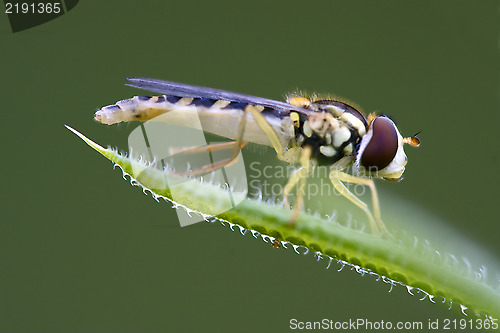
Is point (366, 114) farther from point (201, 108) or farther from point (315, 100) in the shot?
point (201, 108)

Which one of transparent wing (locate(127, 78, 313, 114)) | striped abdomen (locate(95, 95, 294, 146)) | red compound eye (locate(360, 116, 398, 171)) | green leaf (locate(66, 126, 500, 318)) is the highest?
transparent wing (locate(127, 78, 313, 114))

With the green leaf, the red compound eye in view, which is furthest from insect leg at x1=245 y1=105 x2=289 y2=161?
the green leaf

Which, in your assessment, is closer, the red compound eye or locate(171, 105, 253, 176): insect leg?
locate(171, 105, 253, 176): insect leg

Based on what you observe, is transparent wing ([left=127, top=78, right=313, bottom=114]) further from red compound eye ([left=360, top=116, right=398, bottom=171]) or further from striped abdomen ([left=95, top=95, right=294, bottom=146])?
red compound eye ([left=360, top=116, right=398, bottom=171])

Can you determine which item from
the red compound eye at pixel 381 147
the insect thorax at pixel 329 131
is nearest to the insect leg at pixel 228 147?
the insect thorax at pixel 329 131

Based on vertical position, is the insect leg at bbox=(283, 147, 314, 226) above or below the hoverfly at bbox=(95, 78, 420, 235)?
below

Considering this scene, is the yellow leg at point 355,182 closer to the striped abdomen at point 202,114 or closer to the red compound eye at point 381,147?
the red compound eye at point 381,147

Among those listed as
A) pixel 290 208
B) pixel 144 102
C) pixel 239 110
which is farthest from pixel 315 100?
pixel 290 208

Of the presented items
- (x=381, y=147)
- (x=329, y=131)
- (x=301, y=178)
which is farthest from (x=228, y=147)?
(x=381, y=147)
